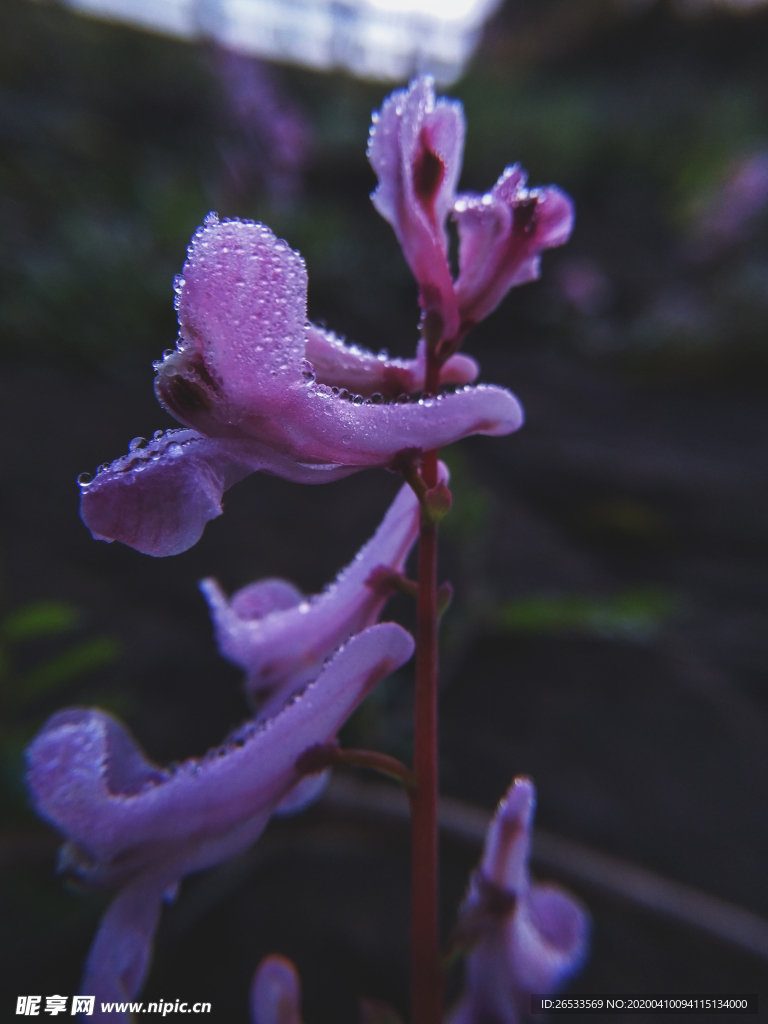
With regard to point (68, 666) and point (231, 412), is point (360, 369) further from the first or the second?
point (68, 666)

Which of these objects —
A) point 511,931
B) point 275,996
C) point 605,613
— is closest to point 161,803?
point 275,996

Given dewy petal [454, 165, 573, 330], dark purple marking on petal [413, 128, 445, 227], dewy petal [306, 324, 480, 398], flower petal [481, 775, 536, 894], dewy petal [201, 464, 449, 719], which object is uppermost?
dark purple marking on petal [413, 128, 445, 227]

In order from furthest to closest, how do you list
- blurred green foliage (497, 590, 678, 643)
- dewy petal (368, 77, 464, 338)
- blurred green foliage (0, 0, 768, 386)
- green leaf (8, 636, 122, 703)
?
blurred green foliage (0, 0, 768, 386) → blurred green foliage (497, 590, 678, 643) → green leaf (8, 636, 122, 703) → dewy petal (368, 77, 464, 338)

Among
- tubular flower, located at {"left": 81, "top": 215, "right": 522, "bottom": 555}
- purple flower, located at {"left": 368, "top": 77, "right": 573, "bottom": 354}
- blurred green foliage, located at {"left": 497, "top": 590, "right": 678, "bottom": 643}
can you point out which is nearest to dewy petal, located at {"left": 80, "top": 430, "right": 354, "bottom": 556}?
tubular flower, located at {"left": 81, "top": 215, "right": 522, "bottom": 555}

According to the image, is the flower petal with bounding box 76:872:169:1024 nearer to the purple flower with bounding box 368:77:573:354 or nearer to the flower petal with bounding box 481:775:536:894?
the flower petal with bounding box 481:775:536:894

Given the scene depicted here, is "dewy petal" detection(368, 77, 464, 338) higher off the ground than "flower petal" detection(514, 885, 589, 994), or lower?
higher

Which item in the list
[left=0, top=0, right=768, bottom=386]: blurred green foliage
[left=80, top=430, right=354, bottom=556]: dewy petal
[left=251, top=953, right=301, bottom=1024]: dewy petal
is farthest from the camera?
[left=0, top=0, right=768, bottom=386]: blurred green foliage

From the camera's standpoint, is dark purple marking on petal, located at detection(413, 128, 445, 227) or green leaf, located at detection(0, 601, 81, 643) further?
green leaf, located at detection(0, 601, 81, 643)
